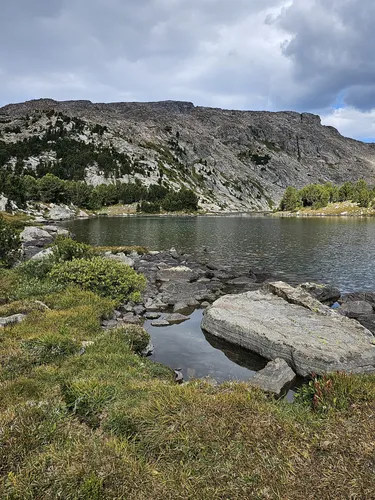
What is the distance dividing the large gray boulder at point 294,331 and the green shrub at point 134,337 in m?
4.56

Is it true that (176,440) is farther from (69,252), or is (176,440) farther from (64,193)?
(64,193)

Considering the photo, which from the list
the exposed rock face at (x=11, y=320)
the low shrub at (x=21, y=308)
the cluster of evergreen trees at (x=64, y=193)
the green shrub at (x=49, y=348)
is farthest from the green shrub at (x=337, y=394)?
the cluster of evergreen trees at (x=64, y=193)

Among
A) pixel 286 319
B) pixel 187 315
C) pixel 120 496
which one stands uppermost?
pixel 120 496

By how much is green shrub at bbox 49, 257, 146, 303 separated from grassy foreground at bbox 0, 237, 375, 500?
10.7 meters

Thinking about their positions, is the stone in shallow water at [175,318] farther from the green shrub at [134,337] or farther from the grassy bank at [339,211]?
the grassy bank at [339,211]

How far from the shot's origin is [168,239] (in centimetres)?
6794

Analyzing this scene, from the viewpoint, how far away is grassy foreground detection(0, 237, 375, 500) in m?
5.29

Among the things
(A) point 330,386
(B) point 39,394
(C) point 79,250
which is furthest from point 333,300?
Answer: (B) point 39,394

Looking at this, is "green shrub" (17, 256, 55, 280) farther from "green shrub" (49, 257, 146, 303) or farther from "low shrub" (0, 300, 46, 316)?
"low shrub" (0, 300, 46, 316)

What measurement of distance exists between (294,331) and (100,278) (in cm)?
1284

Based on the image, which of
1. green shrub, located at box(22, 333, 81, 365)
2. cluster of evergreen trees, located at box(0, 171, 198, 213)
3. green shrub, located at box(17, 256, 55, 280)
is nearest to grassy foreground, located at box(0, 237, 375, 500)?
green shrub, located at box(22, 333, 81, 365)

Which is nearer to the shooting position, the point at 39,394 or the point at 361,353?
the point at 39,394

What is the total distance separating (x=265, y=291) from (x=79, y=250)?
1545 centimetres

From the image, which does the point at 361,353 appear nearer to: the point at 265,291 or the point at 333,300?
the point at 265,291
